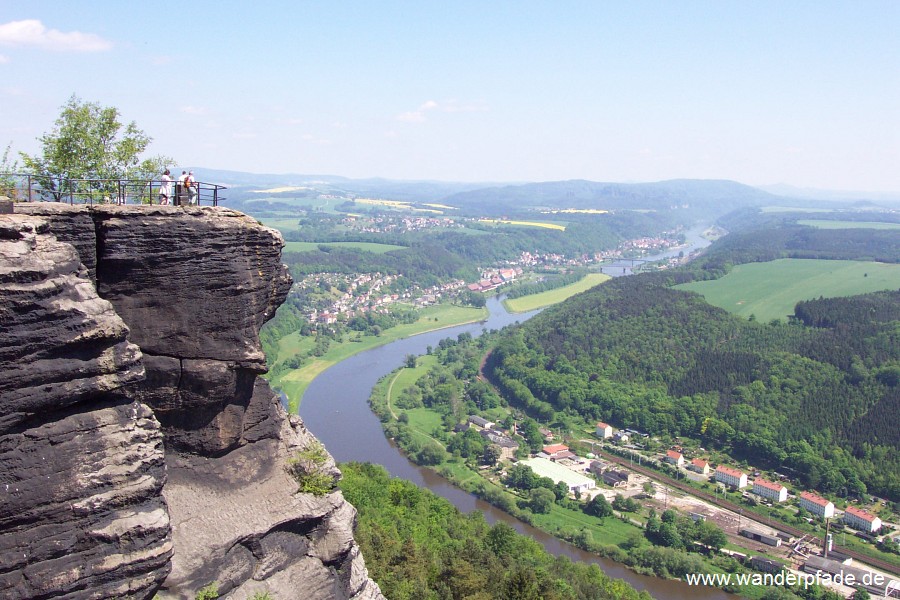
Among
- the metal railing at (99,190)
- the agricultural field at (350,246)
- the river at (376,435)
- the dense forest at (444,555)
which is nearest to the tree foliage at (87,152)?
the metal railing at (99,190)

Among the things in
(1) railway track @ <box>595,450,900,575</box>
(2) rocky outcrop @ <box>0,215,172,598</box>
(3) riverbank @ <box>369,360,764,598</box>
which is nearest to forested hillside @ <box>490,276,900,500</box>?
(1) railway track @ <box>595,450,900,575</box>

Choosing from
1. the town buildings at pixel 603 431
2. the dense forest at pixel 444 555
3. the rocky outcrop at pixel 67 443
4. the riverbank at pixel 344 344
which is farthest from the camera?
the riverbank at pixel 344 344

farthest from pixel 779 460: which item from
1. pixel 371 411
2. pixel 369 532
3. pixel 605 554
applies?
pixel 369 532

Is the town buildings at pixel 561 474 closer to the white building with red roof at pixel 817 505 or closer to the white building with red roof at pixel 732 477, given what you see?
the white building with red roof at pixel 732 477

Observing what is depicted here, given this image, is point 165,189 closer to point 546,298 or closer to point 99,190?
point 99,190

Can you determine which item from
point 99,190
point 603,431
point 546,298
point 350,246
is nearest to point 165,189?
point 99,190

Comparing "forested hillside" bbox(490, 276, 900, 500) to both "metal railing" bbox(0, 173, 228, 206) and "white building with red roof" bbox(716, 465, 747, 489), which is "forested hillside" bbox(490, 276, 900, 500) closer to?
"white building with red roof" bbox(716, 465, 747, 489)

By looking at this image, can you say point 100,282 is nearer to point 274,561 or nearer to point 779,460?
point 274,561
